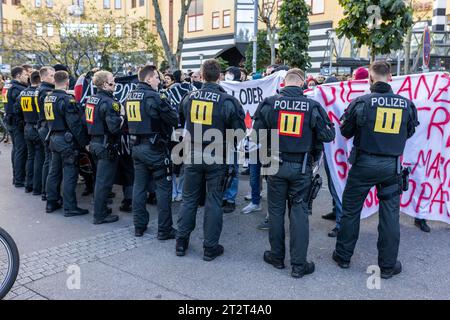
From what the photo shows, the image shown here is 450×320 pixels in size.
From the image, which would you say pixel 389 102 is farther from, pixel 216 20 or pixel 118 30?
pixel 216 20

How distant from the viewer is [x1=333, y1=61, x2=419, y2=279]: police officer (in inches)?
177

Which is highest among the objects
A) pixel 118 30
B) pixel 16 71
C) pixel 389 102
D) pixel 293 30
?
pixel 118 30

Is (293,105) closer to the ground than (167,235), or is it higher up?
higher up

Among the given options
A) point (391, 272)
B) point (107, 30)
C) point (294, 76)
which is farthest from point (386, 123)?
point (107, 30)

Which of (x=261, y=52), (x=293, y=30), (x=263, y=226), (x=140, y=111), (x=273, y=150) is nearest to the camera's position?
(x=273, y=150)

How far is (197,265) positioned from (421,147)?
3265 millimetres

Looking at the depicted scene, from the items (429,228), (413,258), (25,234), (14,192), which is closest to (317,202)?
(429,228)

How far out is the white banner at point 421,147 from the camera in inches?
230

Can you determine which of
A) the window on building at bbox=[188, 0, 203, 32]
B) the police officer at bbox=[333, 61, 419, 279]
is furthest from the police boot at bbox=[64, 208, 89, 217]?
the window on building at bbox=[188, 0, 203, 32]

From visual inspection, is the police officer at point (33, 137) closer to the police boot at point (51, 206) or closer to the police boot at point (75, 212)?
the police boot at point (51, 206)

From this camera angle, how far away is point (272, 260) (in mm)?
4887

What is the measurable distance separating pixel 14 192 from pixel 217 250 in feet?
15.4

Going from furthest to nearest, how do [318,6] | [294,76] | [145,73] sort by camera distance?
[318,6]
[145,73]
[294,76]
